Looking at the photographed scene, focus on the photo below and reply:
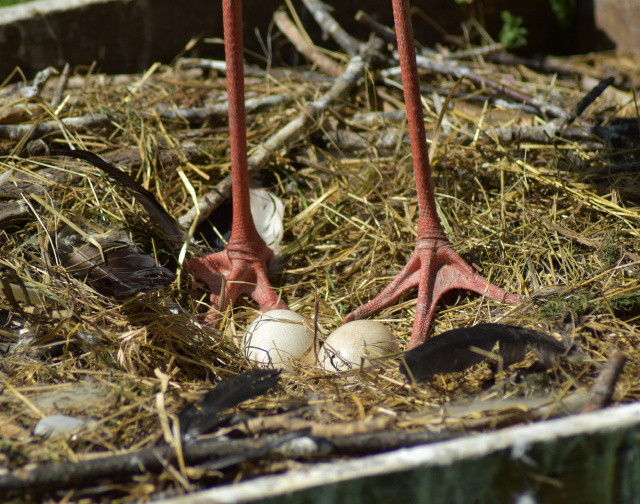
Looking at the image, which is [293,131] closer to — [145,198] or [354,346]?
[145,198]

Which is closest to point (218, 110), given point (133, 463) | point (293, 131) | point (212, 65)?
point (293, 131)

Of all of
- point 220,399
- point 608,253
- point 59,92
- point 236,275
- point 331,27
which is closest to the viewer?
point 220,399

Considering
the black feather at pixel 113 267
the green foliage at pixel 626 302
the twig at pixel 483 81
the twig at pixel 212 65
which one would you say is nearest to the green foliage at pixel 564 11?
the twig at pixel 483 81

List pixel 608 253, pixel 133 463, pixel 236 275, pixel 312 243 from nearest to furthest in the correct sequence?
pixel 133 463 < pixel 608 253 < pixel 236 275 < pixel 312 243

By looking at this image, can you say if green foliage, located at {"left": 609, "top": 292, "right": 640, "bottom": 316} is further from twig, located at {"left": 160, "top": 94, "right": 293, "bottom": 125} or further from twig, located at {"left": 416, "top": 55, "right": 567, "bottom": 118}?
twig, located at {"left": 160, "top": 94, "right": 293, "bottom": 125}

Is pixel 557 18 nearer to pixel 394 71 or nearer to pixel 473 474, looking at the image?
pixel 394 71

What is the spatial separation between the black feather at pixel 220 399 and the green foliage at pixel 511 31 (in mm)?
Result: 3555

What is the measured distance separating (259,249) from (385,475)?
1.49m

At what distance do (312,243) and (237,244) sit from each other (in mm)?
414

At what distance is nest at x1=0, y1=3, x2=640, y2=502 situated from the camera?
170cm

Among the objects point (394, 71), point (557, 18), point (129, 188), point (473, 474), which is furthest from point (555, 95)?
point (473, 474)

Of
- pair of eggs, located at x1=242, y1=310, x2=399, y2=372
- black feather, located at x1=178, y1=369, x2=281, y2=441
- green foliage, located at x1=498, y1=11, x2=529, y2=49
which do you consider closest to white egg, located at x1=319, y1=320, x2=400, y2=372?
pair of eggs, located at x1=242, y1=310, x2=399, y2=372

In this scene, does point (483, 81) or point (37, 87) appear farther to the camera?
point (483, 81)

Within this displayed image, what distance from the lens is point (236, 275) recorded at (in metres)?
2.62
